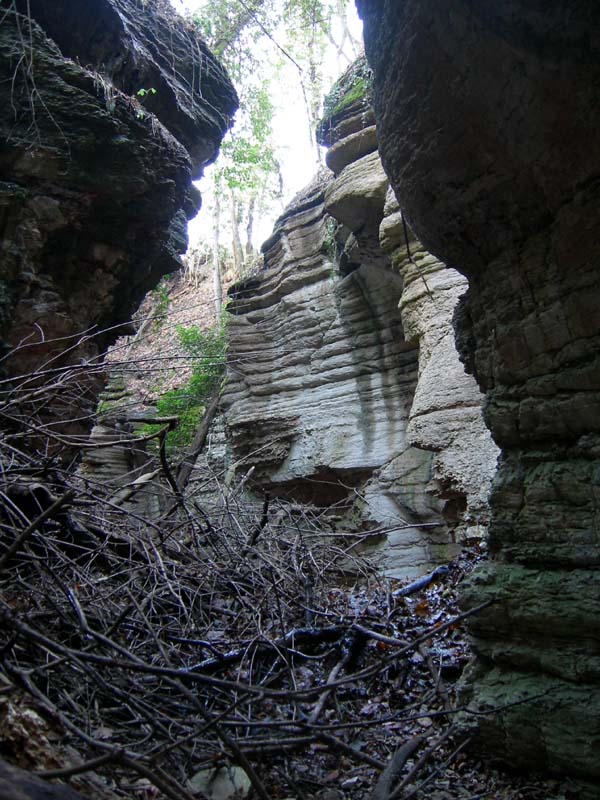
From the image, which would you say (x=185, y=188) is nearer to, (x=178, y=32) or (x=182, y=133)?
(x=182, y=133)

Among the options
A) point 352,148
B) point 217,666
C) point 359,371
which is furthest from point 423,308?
point 217,666

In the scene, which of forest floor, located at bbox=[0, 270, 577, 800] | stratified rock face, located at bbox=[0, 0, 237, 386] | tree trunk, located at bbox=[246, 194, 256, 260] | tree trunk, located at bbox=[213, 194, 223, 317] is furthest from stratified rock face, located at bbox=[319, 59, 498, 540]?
tree trunk, located at bbox=[246, 194, 256, 260]

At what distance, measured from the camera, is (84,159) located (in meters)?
7.98

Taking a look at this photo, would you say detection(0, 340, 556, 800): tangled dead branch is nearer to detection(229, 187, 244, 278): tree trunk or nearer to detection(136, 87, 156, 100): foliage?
detection(136, 87, 156, 100): foliage

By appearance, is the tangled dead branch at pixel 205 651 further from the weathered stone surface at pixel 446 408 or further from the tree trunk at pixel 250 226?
the tree trunk at pixel 250 226

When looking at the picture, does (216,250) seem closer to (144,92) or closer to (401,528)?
(144,92)

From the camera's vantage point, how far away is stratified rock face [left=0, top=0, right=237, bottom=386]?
296 inches

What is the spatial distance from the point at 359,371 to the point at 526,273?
7.33 metres

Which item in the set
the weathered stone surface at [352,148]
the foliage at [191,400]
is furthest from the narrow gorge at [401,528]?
the foliage at [191,400]

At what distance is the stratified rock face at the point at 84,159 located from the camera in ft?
24.7

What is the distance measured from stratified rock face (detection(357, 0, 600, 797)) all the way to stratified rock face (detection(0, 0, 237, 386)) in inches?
231

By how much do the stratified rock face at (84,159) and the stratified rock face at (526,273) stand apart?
5.87 m

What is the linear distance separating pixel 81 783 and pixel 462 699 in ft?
6.43

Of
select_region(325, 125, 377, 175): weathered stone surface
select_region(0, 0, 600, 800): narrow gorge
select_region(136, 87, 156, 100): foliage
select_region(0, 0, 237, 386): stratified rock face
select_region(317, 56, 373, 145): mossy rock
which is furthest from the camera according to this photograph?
select_region(317, 56, 373, 145): mossy rock
